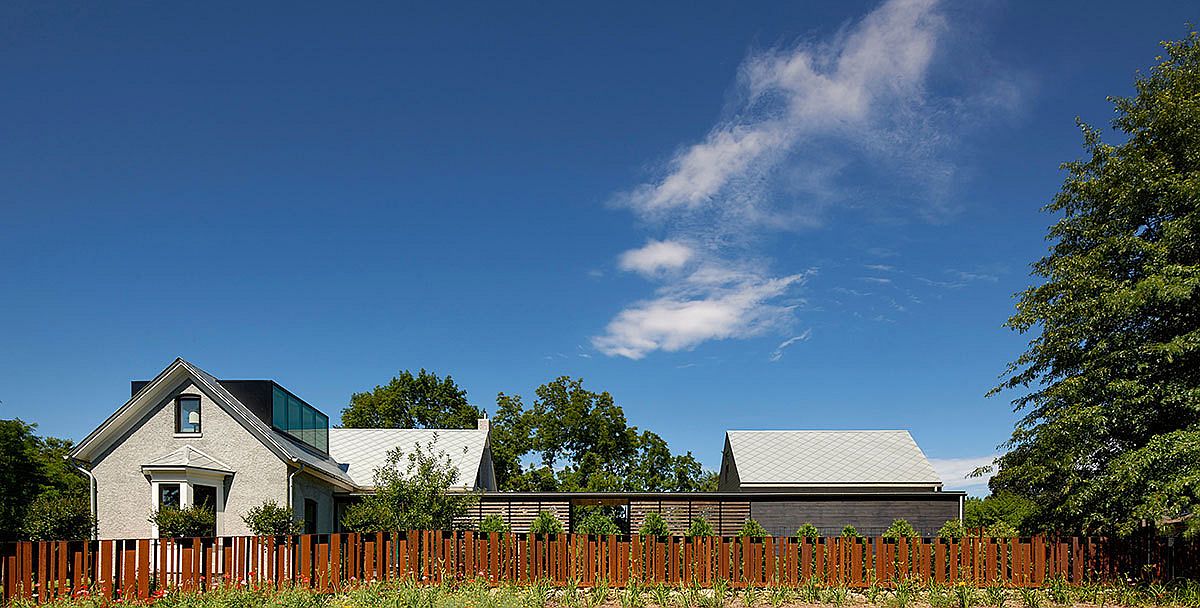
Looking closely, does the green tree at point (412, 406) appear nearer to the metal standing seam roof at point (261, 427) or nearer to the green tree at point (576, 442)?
the green tree at point (576, 442)

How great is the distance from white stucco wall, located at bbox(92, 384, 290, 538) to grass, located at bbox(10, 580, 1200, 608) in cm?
604

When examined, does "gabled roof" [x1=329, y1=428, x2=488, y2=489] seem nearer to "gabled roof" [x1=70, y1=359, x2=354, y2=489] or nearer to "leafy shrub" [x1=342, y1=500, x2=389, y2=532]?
"gabled roof" [x1=70, y1=359, x2=354, y2=489]

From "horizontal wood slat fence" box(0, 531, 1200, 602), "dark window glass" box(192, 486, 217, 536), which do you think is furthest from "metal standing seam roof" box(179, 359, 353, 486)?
"horizontal wood slat fence" box(0, 531, 1200, 602)

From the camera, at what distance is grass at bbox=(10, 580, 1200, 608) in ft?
45.7

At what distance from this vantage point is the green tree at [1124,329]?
15.8 m

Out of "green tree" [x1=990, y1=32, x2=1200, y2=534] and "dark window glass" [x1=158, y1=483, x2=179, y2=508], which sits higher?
"green tree" [x1=990, y1=32, x2=1200, y2=534]

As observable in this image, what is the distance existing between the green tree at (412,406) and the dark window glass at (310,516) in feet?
92.4

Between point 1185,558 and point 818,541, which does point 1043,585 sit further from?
point 818,541

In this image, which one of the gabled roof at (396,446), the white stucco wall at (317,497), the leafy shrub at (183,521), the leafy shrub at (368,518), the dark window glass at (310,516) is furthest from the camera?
the gabled roof at (396,446)

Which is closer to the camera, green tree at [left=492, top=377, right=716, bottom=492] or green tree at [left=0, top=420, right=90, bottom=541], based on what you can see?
green tree at [left=0, top=420, right=90, bottom=541]

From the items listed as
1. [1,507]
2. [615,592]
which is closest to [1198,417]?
[615,592]

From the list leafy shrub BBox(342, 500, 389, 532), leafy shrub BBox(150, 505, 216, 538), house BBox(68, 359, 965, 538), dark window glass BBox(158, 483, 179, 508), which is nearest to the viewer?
leafy shrub BBox(342, 500, 389, 532)

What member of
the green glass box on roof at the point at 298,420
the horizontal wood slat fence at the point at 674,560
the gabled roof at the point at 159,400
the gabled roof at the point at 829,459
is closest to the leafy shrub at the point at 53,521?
the gabled roof at the point at 159,400

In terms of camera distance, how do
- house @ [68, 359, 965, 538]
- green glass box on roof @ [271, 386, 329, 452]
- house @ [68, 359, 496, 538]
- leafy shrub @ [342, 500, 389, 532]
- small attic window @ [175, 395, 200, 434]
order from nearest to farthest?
leafy shrub @ [342, 500, 389, 532] → house @ [68, 359, 496, 538] → house @ [68, 359, 965, 538] → small attic window @ [175, 395, 200, 434] → green glass box on roof @ [271, 386, 329, 452]
